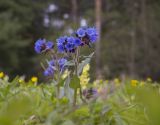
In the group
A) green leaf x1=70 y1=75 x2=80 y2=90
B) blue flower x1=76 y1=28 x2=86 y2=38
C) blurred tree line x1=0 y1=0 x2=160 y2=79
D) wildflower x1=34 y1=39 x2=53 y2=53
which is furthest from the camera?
blurred tree line x1=0 y1=0 x2=160 y2=79

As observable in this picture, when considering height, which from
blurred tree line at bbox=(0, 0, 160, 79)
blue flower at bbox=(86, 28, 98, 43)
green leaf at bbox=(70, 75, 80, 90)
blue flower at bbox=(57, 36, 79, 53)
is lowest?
green leaf at bbox=(70, 75, 80, 90)

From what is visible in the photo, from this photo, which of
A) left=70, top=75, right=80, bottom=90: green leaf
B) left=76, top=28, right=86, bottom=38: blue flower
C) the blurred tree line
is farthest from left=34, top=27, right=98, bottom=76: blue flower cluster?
the blurred tree line

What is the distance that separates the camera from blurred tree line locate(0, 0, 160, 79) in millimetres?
25125

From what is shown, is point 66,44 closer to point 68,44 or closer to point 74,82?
point 68,44

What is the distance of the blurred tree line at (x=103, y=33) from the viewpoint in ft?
82.4

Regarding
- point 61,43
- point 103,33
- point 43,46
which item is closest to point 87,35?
point 61,43

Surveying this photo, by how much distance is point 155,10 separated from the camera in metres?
26.8

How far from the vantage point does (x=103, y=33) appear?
28047 millimetres

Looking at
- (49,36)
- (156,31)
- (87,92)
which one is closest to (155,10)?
(156,31)

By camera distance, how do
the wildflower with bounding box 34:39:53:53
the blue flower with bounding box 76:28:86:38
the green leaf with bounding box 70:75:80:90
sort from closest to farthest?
the green leaf with bounding box 70:75:80:90 → the blue flower with bounding box 76:28:86:38 → the wildflower with bounding box 34:39:53:53

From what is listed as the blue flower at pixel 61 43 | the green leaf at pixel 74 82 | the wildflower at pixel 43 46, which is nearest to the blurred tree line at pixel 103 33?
the wildflower at pixel 43 46

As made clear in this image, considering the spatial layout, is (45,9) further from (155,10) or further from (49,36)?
(155,10)

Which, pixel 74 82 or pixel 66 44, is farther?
pixel 66 44

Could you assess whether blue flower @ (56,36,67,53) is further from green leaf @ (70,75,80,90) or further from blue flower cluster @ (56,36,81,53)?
green leaf @ (70,75,80,90)
